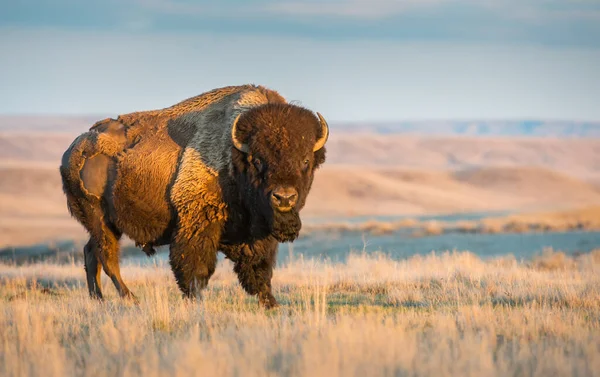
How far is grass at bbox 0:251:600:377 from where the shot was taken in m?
6.76

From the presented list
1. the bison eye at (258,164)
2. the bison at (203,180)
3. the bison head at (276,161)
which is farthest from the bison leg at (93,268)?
the bison eye at (258,164)

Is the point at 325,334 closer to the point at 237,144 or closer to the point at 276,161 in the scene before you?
the point at 276,161


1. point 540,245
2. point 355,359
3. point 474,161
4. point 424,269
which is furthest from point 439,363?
point 474,161

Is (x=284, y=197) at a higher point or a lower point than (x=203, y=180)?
lower

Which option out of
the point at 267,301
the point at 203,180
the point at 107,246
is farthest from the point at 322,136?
the point at 107,246

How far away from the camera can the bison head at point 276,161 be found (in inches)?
384

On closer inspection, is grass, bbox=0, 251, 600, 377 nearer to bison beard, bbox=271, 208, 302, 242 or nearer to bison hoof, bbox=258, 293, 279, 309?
bison hoof, bbox=258, 293, 279, 309

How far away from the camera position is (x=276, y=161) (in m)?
9.85

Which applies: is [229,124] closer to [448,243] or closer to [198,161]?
[198,161]

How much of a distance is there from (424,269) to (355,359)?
8888 mm

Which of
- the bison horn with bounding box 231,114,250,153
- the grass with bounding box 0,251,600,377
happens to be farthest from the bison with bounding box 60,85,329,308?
the grass with bounding box 0,251,600,377

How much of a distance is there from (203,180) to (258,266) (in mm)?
1233

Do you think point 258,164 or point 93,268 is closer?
point 258,164

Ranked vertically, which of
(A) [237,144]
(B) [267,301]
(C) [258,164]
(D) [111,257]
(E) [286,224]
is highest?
(A) [237,144]
